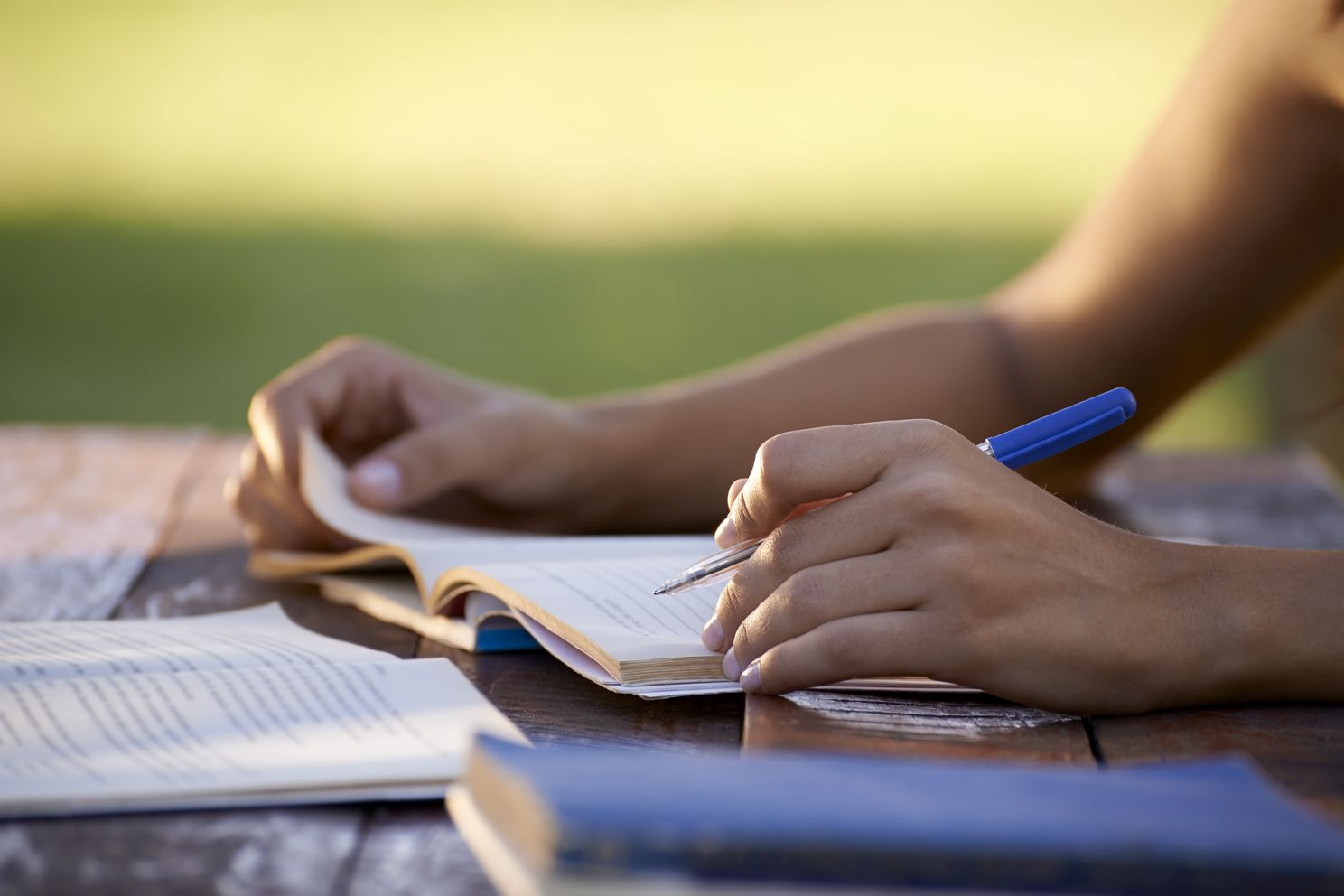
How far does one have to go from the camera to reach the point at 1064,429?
89 cm

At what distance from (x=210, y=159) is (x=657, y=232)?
2.07m

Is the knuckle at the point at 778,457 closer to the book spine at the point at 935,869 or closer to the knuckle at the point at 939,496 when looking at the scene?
the knuckle at the point at 939,496

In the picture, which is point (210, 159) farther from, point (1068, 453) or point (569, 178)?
point (1068, 453)

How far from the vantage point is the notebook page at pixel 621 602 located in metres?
0.87

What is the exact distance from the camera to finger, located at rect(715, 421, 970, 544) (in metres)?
0.82

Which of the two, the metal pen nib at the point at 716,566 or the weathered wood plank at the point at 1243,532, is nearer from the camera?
the weathered wood plank at the point at 1243,532

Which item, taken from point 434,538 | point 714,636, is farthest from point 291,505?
point 714,636

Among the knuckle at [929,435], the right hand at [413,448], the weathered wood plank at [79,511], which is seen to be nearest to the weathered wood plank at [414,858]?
the knuckle at [929,435]

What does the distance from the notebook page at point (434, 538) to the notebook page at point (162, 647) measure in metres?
0.12

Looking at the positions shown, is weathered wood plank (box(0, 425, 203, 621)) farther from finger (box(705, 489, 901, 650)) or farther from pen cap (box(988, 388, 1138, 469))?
pen cap (box(988, 388, 1138, 469))

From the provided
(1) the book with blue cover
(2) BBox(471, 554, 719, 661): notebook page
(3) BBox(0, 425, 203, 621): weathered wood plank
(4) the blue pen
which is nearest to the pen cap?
(4) the blue pen

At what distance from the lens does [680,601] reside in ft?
3.19

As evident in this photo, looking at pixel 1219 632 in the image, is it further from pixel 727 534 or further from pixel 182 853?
pixel 182 853

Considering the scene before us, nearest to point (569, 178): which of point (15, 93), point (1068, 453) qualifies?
point (15, 93)
